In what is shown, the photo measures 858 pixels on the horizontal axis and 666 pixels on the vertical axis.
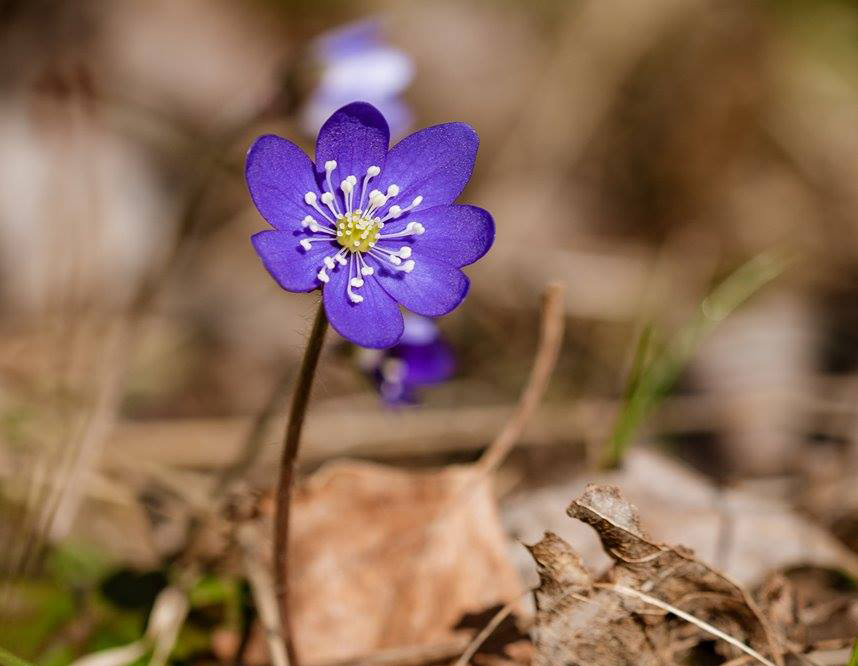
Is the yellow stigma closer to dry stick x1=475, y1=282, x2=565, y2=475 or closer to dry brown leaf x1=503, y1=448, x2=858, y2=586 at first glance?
dry stick x1=475, y1=282, x2=565, y2=475

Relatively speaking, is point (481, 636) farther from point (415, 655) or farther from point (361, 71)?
point (361, 71)

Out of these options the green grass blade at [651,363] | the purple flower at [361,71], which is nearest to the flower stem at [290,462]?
the green grass blade at [651,363]

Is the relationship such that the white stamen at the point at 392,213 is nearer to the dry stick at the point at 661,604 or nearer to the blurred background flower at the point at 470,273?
the blurred background flower at the point at 470,273

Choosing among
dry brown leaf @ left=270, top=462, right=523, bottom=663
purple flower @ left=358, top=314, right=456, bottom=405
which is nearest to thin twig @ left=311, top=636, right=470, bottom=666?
dry brown leaf @ left=270, top=462, right=523, bottom=663

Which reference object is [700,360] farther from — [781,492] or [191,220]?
[191,220]

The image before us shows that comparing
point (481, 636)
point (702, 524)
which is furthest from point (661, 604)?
point (702, 524)
